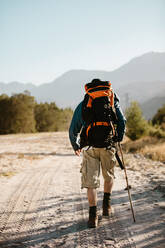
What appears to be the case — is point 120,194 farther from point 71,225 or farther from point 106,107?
point 106,107

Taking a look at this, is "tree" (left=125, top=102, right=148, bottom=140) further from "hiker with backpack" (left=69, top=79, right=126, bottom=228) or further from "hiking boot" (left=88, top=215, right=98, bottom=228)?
"hiking boot" (left=88, top=215, right=98, bottom=228)

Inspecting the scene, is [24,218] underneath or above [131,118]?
underneath

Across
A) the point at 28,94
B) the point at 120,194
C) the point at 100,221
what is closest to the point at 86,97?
the point at 100,221

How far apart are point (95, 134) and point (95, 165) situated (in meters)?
0.48

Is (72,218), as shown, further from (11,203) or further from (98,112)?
(98,112)

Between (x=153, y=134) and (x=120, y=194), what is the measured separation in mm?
15809

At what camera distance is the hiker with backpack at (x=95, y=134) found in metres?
3.64

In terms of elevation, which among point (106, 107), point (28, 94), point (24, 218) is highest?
point (28, 94)

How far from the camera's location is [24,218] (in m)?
4.04

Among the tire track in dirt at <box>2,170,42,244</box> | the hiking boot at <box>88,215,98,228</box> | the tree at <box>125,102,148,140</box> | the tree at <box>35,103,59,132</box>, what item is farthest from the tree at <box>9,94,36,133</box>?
the hiking boot at <box>88,215,98,228</box>

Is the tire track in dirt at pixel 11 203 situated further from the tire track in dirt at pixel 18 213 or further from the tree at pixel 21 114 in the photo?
the tree at pixel 21 114

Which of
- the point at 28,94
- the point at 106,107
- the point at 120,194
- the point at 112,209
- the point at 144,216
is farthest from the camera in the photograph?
the point at 28,94

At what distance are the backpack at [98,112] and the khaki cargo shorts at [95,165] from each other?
0.14 metres

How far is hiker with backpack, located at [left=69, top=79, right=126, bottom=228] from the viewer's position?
11.9ft
